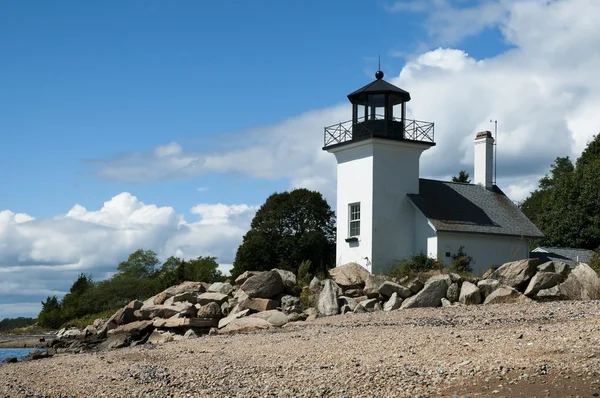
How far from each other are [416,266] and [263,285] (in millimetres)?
5864

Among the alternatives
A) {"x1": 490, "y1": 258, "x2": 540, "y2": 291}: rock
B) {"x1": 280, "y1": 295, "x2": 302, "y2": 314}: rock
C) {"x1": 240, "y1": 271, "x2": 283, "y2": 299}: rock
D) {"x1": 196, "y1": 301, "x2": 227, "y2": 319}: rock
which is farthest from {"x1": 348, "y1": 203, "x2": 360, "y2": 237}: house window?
{"x1": 490, "y1": 258, "x2": 540, "y2": 291}: rock

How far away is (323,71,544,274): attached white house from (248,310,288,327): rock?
22.0 feet

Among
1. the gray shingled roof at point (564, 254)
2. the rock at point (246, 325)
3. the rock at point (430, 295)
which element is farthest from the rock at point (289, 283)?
the gray shingled roof at point (564, 254)

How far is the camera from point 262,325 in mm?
20938

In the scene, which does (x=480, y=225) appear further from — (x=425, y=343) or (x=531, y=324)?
(x=425, y=343)

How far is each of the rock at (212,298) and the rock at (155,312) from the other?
106 cm

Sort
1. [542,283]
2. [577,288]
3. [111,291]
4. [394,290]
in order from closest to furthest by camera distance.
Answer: [577,288] → [542,283] → [394,290] → [111,291]

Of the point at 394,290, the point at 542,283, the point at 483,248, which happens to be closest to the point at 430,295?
the point at 394,290

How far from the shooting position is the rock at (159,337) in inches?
885

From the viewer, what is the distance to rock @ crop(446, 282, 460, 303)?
20.8 m

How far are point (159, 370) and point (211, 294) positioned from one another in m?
11.3

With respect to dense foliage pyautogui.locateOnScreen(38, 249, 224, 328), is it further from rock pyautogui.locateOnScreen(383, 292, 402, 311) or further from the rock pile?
rock pyautogui.locateOnScreen(383, 292, 402, 311)

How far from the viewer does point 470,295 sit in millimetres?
20250

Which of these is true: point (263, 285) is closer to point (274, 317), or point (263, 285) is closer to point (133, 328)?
point (274, 317)
